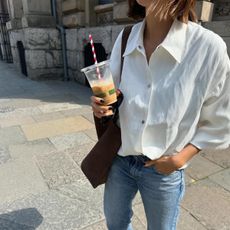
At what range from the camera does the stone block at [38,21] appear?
783cm

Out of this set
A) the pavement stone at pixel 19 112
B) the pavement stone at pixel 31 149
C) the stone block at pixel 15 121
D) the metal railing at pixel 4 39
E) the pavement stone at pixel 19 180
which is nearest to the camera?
the pavement stone at pixel 19 180

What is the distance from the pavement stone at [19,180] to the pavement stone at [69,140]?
0.55 m

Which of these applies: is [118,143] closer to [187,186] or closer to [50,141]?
[187,186]

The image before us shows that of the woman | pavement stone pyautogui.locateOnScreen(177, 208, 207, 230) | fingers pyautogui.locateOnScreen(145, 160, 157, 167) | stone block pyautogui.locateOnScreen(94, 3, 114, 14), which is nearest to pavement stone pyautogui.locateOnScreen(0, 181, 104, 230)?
pavement stone pyautogui.locateOnScreen(177, 208, 207, 230)

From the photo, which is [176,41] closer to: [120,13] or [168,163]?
[168,163]

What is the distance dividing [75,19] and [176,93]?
7062 millimetres

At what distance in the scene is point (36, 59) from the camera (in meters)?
8.12

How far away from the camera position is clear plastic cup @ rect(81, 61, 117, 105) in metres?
1.15

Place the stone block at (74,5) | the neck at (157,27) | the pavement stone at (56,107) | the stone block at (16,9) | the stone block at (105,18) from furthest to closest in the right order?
the stone block at (16,9)
the stone block at (74,5)
the stone block at (105,18)
the pavement stone at (56,107)
the neck at (157,27)

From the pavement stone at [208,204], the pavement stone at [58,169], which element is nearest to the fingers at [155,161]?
the pavement stone at [208,204]

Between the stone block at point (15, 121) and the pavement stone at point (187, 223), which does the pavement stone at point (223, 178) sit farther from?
the stone block at point (15, 121)

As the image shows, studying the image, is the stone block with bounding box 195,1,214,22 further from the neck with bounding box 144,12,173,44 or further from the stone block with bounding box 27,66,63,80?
the stone block with bounding box 27,66,63,80

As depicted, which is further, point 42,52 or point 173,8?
point 42,52

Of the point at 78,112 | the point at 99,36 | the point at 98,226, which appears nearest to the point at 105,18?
the point at 99,36
